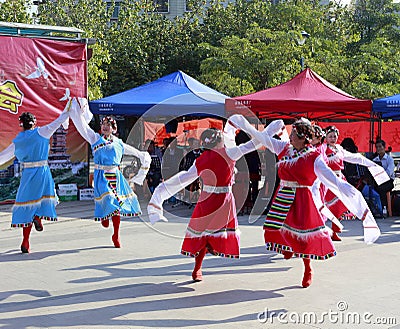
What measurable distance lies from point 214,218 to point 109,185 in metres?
2.53

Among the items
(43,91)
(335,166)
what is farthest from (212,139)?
(43,91)

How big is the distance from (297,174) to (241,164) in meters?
6.12

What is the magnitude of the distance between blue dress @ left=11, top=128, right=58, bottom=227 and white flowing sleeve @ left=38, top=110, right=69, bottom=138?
0.07 m

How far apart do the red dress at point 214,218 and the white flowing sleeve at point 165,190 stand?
0.45 ft

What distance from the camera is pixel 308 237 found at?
7.12 metres

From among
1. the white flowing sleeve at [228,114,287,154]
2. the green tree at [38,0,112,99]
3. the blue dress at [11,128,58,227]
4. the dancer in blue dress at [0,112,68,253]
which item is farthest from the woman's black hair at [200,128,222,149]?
the green tree at [38,0,112,99]

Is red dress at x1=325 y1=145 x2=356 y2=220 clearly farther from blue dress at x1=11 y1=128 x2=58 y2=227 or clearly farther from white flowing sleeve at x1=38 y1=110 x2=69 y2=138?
blue dress at x1=11 y1=128 x2=58 y2=227

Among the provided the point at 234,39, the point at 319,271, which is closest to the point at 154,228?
the point at 319,271

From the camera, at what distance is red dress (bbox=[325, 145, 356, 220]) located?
996 cm

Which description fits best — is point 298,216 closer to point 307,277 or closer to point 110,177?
point 307,277

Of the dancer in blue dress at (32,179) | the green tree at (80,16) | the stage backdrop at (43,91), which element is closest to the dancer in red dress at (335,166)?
the dancer in blue dress at (32,179)

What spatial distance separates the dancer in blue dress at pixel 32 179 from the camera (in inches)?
351

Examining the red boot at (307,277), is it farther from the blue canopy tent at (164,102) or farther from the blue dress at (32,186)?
the blue canopy tent at (164,102)

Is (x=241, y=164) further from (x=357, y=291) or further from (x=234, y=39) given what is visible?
(x=234, y=39)
